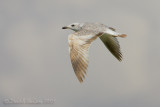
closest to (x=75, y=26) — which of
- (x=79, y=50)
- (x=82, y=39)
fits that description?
(x=82, y=39)

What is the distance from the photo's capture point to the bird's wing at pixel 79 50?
20.2 metres

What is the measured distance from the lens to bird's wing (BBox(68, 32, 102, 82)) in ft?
66.2

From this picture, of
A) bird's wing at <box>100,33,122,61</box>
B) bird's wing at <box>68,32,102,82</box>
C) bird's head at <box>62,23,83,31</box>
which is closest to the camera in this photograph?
bird's wing at <box>68,32,102,82</box>

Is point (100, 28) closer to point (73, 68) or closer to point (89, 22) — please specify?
point (89, 22)

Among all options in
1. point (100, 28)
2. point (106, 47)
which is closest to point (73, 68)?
point (100, 28)

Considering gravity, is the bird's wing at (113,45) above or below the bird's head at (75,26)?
below

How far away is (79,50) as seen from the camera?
20.7 m

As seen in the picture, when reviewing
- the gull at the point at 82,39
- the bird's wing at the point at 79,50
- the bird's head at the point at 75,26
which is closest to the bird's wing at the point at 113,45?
the gull at the point at 82,39

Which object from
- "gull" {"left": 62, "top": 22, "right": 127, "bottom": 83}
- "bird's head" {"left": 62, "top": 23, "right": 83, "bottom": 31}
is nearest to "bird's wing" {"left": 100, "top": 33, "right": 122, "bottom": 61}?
"gull" {"left": 62, "top": 22, "right": 127, "bottom": 83}

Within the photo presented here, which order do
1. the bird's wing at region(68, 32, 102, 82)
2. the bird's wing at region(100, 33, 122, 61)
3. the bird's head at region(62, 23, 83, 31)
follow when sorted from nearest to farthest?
the bird's wing at region(68, 32, 102, 82) → the bird's head at region(62, 23, 83, 31) → the bird's wing at region(100, 33, 122, 61)

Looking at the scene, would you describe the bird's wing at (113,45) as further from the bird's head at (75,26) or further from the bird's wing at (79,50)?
the bird's wing at (79,50)

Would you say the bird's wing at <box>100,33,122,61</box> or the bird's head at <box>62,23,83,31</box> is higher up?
Result: the bird's head at <box>62,23,83,31</box>

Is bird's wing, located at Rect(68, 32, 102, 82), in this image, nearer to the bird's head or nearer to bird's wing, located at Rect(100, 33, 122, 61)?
the bird's head

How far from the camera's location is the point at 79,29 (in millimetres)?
23625
